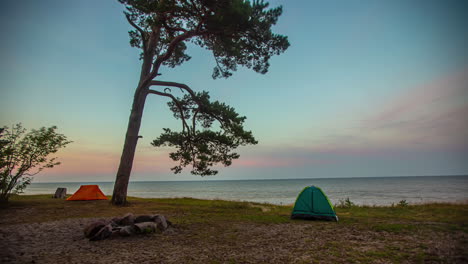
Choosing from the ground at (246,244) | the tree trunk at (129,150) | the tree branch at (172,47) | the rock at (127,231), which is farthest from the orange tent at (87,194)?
the rock at (127,231)

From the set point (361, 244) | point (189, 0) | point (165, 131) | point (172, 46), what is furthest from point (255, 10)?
point (361, 244)

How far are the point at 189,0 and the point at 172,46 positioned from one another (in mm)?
2782

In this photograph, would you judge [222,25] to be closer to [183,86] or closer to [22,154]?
[183,86]

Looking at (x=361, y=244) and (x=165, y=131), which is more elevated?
(x=165, y=131)

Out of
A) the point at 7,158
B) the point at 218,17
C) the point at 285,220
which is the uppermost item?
the point at 218,17

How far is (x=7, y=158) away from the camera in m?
11.2

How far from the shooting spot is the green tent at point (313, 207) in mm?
8672

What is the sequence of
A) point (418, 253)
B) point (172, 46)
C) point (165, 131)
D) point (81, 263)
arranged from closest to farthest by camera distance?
point (81, 263) < point (418, 253) < point (172, 46) < point (165, 131)

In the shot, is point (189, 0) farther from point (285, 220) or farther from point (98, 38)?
point (285, 220)

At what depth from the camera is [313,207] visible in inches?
351

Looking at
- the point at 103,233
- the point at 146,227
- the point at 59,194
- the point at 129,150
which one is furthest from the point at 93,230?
the point at 59,194

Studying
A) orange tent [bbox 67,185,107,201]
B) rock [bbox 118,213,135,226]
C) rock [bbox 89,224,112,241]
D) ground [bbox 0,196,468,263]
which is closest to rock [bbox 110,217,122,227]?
rock [bbox 118,213,135,226]

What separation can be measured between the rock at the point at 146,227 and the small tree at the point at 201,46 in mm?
6187

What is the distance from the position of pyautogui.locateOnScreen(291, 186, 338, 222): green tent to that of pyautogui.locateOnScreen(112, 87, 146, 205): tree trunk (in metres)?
8.21
